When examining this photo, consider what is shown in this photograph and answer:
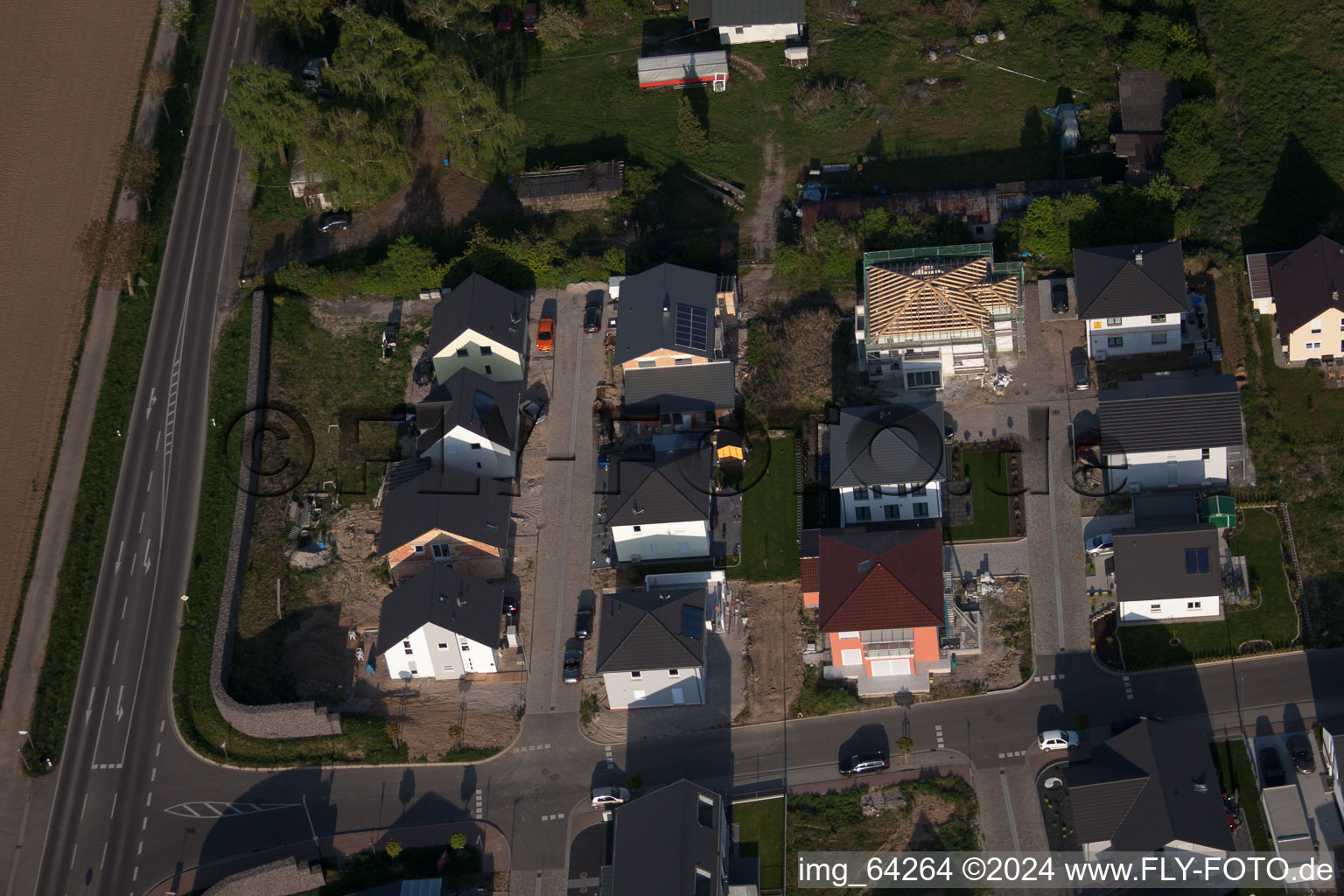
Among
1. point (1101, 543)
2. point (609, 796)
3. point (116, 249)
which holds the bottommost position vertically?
point (609, 796)

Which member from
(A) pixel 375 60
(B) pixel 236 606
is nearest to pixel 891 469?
(B) pixel 236 606

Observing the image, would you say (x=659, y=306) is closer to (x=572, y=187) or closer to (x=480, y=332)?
(x=480, y=332)

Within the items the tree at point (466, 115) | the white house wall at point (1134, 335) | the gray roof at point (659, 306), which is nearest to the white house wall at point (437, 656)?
the gray roof at point (659, 306)

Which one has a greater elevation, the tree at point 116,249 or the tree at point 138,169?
the tree at point 138,169

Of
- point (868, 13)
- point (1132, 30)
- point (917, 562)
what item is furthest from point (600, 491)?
point (1132, 30)

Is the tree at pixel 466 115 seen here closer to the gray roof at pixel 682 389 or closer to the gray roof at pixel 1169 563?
the gray roof at pixel 682 389

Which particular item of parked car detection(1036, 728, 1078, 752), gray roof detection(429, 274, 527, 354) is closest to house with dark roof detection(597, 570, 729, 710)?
parked car detection(1036, 728, 1078, 752)
